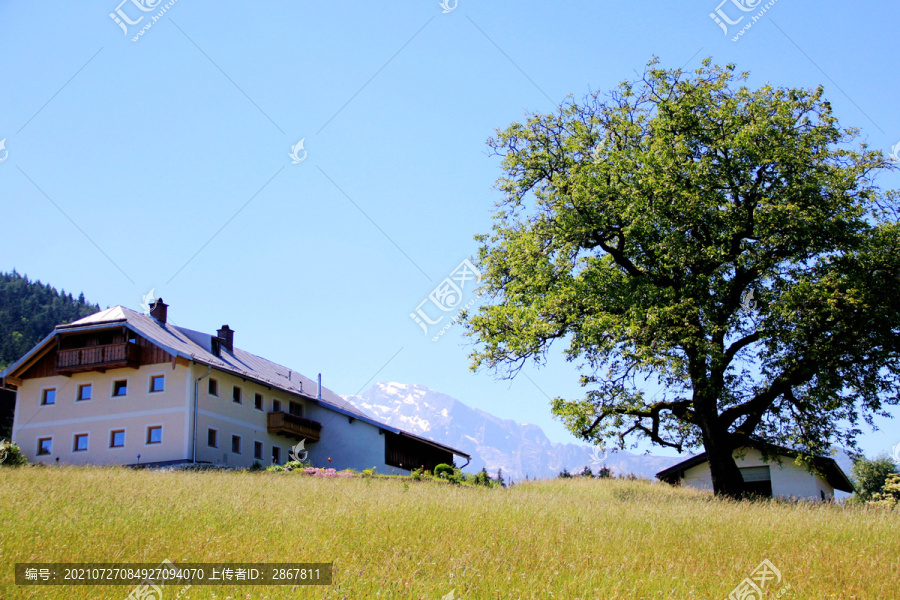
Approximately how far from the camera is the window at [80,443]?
34.9m

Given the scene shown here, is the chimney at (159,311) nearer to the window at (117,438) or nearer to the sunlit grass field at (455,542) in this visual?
the window at (117,438)

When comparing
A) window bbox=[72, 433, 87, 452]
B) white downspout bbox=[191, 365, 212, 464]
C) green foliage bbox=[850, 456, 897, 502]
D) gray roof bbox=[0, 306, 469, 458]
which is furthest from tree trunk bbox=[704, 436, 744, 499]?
green foliage bbox=[850, 456, 897, 502]

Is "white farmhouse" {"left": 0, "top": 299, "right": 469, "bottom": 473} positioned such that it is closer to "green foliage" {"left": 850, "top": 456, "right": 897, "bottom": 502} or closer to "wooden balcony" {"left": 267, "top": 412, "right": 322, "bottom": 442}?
"wooden balcony" {"left": 267, "top": 412, "right": 322, "bottom": 442}

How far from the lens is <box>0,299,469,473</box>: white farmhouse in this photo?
34156 millimetres

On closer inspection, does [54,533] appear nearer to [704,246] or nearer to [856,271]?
[704,246]

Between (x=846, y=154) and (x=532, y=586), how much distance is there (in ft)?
59.4

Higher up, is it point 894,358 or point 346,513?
point 894,358

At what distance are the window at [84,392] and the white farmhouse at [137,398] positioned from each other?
0.05m

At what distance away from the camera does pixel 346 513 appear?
1295cm

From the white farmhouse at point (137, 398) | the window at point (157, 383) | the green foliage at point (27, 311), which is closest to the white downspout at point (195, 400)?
the white farmhouse at point (137, 398)

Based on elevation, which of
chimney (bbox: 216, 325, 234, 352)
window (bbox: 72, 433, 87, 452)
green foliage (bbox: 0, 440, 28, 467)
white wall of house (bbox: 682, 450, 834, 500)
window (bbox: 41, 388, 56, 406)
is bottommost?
white wall of house (bbox: 682, 450, 834, 500)

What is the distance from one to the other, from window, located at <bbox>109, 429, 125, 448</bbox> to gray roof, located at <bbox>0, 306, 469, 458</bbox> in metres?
4.90

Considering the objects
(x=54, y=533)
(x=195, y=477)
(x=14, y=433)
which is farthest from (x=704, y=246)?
(x=14, y=433)

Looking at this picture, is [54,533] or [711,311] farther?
[711,311]
